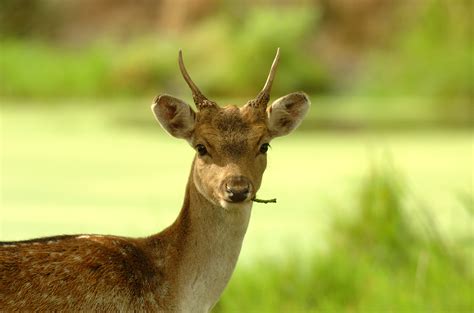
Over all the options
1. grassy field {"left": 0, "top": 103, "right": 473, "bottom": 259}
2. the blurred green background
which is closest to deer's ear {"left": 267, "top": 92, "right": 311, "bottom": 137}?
the blurred green background

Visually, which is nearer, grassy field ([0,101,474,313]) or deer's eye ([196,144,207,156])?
deer's eye ([196,144,207,156])

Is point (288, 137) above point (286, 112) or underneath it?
above

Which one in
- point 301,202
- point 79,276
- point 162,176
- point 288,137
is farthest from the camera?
point 288,137

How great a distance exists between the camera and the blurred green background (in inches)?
242

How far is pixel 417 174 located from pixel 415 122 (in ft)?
11.6

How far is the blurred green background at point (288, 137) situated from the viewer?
20.2ft

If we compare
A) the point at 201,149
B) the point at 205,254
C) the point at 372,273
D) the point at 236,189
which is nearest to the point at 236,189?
the point at 236,189

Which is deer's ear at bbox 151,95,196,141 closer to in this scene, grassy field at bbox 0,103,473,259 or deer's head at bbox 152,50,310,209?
deer's head at bbox 152,50,310,209

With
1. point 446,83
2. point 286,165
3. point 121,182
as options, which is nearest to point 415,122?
point 446,83

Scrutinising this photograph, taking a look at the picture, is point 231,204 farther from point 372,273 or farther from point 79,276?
point 372,273

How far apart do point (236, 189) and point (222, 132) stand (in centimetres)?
30

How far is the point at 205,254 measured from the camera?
13.0 ft

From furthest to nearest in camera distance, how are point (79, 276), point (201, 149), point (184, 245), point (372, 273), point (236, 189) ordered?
point (372, 273) < point (184, 245) < point (201, 149) < point (79, 276) < point (236, 189)

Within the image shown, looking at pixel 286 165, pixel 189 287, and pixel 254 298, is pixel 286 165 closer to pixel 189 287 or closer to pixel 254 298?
pixel 254 298
